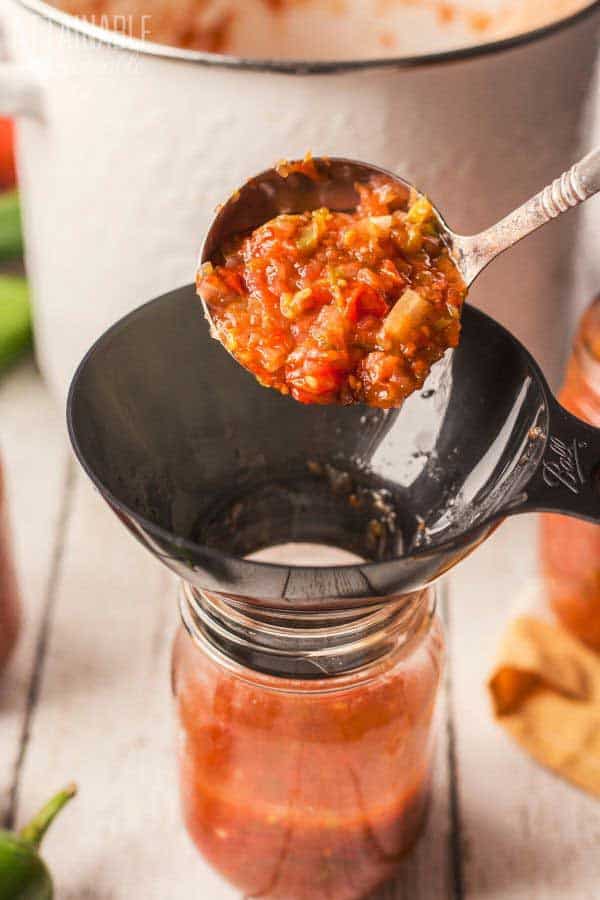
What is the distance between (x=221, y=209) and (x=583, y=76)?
48 cm

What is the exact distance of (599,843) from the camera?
45.3 inches

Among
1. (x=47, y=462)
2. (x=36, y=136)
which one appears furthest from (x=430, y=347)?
(x=47, y=462)

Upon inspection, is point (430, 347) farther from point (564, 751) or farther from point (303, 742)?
point (564, 751)

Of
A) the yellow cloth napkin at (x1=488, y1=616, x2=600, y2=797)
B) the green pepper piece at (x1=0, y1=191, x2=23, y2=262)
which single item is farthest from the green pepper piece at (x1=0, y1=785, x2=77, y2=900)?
the green pepper piece at (x1=0, y1=191, x2=23, y2=262)

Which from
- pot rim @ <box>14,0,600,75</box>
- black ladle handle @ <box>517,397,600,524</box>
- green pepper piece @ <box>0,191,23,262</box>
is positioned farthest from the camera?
green pepper piece @ <box>0,191,23,262</box>

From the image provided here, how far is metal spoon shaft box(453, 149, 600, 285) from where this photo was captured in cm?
82

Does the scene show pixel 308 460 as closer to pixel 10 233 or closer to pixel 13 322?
pixel 13 322

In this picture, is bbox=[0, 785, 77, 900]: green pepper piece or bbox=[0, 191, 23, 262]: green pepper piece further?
bbox=[0, 191, 23, 262]: green pepper piece

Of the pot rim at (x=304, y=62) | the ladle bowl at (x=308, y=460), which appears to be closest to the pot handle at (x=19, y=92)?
the pot rim at (x=304, y=62)

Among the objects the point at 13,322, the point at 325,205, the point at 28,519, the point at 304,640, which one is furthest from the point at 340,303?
the point at 13,322

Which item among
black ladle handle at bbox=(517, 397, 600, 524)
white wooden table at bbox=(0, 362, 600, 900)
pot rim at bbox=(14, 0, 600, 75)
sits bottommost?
white wooden table at bbox=(0, 362, 600, 900)

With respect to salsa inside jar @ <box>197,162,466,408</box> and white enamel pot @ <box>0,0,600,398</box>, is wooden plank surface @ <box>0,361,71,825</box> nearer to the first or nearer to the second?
white enamel pot @ <box>0,0,600,398</box>

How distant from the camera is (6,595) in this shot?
1.26 metres

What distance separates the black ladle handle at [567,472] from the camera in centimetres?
81
